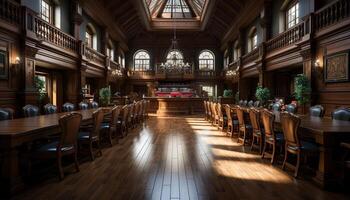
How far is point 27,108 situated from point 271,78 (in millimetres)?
9806

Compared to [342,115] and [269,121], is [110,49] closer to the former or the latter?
[269,121]

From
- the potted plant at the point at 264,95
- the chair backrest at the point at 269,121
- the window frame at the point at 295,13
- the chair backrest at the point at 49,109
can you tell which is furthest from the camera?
the potted plant at the point at 264,95

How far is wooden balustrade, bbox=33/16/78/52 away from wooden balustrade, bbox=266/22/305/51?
26.6 feet

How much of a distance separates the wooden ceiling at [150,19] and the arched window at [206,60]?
171cm

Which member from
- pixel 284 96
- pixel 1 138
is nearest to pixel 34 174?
pixel 1 138

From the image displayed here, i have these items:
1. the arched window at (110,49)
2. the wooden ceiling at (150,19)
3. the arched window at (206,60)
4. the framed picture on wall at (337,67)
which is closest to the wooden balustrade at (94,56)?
the wooden ceiling at (150,19)

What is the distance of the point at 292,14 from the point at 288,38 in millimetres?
1726

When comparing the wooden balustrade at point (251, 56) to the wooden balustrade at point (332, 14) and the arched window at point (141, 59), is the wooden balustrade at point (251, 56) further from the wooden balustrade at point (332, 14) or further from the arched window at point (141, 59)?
the arched window at point (141, 59)

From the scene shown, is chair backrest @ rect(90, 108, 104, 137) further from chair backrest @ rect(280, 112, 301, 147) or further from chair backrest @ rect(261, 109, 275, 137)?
chair backrest @ rect(280, 112, 301, 147)

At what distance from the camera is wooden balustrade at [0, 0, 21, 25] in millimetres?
6582

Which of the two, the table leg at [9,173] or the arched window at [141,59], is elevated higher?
the arched window at [141,59]

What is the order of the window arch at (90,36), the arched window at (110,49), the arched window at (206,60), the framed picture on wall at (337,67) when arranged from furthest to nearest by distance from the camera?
the arched window at (206,60) < the arched window at (110,49) < the window arch at (90,36) < the framed picture on wall at (337,67)

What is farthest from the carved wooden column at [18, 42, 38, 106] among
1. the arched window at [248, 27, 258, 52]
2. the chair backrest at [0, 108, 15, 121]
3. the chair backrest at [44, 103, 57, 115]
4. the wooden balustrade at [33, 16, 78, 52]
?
the arched window at [248, 27, 258, 52]

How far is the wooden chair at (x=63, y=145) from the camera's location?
3467 mm
